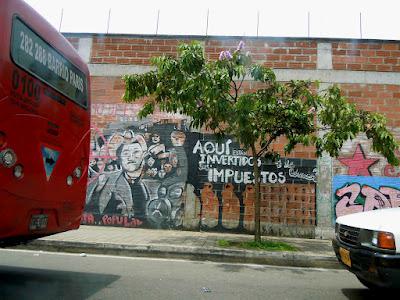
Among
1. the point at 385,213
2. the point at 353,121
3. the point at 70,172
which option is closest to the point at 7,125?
the point at 70,172

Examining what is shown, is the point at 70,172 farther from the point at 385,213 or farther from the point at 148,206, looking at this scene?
the point at 148,206

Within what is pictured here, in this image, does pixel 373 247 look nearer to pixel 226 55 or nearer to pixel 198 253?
pixel 198 253

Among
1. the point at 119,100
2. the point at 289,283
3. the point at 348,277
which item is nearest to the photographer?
the point at 289,283

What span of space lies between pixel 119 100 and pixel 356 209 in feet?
23.3

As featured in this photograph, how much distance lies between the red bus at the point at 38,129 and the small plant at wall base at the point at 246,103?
2749 mm

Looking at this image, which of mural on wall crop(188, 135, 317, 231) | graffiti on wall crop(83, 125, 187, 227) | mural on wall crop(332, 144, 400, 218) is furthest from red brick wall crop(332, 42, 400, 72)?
graffiti on wall crop(83, 125, 187, 227)

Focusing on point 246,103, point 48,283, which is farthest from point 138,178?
point 48,283

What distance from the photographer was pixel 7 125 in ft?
14.7

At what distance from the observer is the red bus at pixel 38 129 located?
452 centimetres

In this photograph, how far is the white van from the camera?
4.41 m

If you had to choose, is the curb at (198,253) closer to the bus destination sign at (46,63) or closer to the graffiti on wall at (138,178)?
the graffiti on wall at (138,178)

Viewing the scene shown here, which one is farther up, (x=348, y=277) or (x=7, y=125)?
(x=7, y=125)

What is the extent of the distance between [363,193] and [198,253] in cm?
512

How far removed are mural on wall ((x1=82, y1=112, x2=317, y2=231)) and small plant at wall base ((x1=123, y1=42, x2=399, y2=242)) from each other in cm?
207
